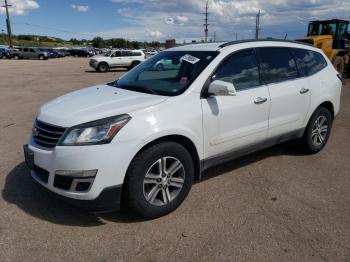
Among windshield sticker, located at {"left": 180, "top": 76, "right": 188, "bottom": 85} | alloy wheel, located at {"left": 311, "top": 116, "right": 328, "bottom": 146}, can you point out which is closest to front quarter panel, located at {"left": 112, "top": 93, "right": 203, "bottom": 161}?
windshield sticker, located at {"left": 180, "top": 76, "right": 188, "bottom": 85}

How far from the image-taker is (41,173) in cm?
352

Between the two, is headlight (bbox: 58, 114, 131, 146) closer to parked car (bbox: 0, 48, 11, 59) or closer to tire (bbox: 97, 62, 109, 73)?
tire (bbox: 97, 62, 109, 73)

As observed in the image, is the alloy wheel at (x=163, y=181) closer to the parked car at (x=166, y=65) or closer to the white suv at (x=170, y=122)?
the white suv at (x=170, y=122)

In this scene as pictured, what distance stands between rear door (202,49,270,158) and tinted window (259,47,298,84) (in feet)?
0.50

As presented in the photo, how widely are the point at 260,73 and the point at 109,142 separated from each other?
7.39 ft

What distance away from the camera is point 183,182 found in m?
3.79

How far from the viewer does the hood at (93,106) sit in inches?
134

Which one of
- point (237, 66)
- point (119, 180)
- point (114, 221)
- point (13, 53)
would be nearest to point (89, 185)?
point (119, 180)

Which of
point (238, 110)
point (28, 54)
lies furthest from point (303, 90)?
point (28, 54)

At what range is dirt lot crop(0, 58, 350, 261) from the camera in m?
3.10

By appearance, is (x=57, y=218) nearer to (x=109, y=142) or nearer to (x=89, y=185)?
(x=89, y=185)

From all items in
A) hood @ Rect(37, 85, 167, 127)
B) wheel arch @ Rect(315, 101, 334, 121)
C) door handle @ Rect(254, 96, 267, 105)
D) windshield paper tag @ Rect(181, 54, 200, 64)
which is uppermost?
windshield paper tag @ Rect(181, 54, 200, 64)

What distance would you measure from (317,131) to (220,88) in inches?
98.2

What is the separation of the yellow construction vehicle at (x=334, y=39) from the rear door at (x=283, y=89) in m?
11.8
